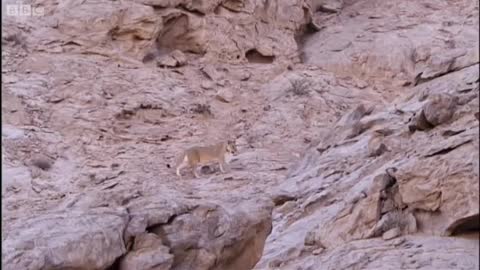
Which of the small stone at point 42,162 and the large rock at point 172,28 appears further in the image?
the large rock at point 172,28

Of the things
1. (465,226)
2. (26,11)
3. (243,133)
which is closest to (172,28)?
(26,11)

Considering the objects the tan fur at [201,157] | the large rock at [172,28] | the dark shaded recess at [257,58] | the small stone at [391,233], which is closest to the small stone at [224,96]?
the large rock at [172,28]

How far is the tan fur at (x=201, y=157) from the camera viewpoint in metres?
12.7

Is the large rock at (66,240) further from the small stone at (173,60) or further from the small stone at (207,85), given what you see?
the small stone at (173,60)

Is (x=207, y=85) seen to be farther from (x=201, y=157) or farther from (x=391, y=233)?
(x=391, y=233)

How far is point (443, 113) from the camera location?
7.63 m

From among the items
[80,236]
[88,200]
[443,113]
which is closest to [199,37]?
[88,200]

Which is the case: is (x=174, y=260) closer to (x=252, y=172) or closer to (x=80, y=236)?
(x=80, y=236)

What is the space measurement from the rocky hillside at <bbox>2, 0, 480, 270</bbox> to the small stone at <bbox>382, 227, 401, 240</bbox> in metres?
0.01

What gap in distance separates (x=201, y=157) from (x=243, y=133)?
2.14 metres

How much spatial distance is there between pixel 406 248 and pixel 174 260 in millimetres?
4394

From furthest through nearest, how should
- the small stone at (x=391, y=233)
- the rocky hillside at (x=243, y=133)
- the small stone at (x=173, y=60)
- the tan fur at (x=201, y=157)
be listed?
the small stone at (x=173, y=60) < the tan fur at (x=201, y=157) < the rocky hillside at (x=243, y=133) < the small stone at (x=391, y=233)

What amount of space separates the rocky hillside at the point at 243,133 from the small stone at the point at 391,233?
0.01 m

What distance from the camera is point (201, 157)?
12.7 metres
